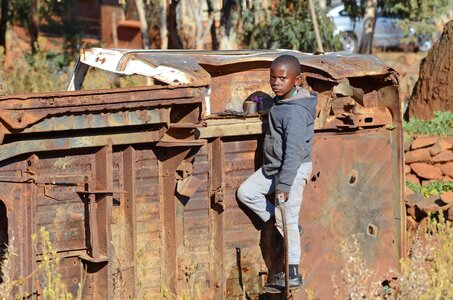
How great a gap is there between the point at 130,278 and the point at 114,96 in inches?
50.5

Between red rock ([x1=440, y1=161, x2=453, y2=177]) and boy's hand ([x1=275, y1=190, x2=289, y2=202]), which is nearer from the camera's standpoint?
boy's hand ([x1=275, y1=190, x2=289, y2=202])

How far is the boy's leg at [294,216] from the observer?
6.83m

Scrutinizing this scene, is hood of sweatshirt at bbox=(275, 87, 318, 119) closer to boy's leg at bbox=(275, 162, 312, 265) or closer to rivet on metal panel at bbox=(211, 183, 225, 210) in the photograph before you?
boy's leg at bbox=(275, 162, 312, 265)

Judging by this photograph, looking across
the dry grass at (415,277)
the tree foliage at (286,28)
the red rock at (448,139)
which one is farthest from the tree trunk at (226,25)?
the dry grass at (415,277)

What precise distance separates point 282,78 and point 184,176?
96cm

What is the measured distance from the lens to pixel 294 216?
684 centimetres

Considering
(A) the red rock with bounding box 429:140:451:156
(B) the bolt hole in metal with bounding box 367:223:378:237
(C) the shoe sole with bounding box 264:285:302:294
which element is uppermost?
(A) the red rock with bounding box 429:140:451:156

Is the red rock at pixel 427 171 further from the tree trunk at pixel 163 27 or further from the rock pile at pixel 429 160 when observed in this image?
the tree trunk at pixel 163 27

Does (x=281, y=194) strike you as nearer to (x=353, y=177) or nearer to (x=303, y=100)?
(x=303, y=100)

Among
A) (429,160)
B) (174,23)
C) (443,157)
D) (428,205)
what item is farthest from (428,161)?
(174,23)

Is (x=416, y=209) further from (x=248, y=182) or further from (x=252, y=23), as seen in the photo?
(x=252, y=23)

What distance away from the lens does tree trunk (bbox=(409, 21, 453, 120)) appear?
12109 mm

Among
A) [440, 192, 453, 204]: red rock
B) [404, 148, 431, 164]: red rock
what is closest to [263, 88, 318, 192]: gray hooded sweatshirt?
[440, 192, 453, 204]: red rock

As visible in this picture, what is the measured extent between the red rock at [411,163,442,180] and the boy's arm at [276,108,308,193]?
139 inches
